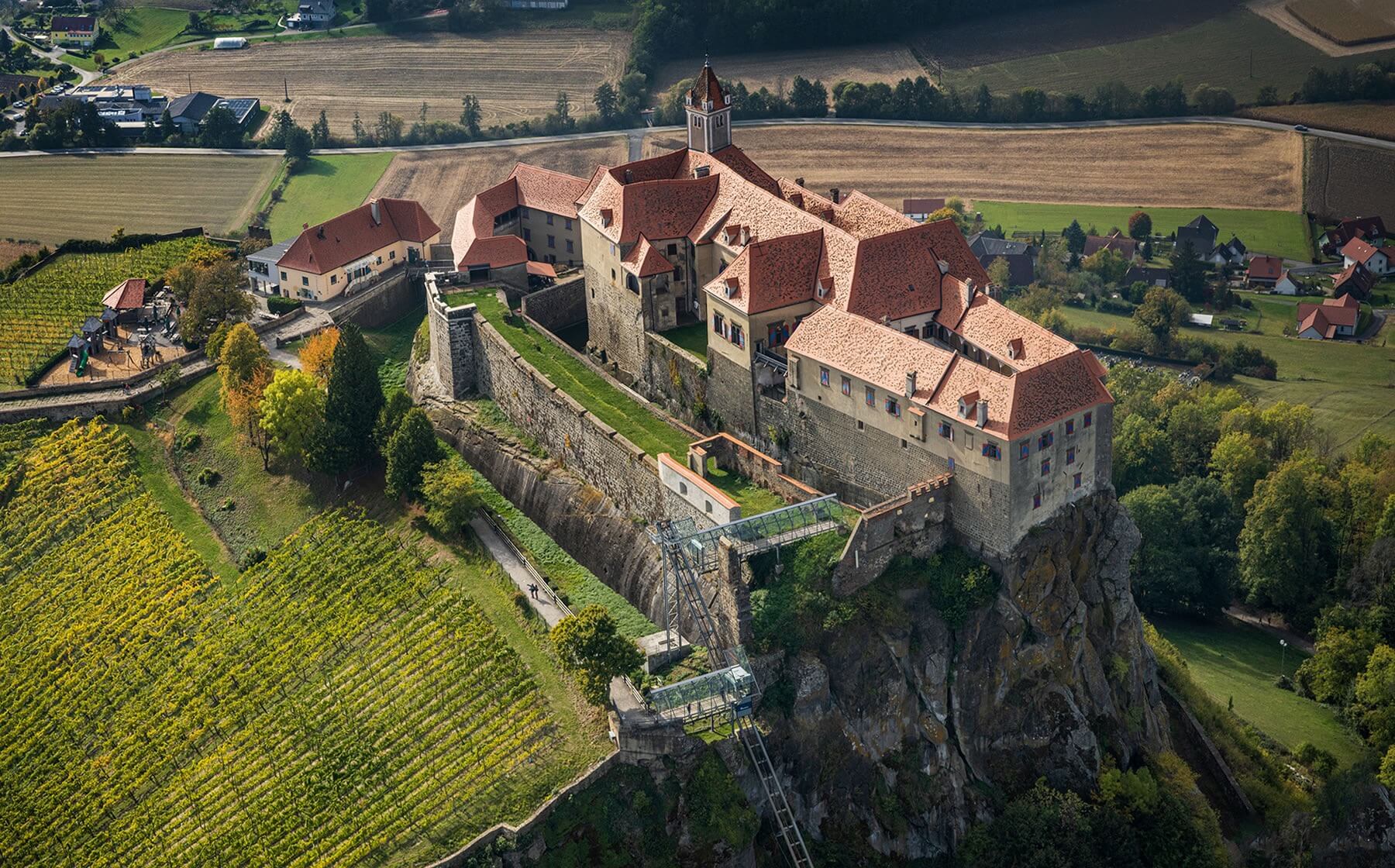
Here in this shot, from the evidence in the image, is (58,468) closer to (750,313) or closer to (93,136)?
(750,313)

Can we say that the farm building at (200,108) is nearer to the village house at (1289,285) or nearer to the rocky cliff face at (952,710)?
the village house at (1289,285)

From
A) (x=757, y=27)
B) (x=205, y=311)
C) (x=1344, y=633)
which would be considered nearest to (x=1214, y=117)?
(x=757, y=27)

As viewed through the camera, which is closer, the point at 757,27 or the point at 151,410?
the point at 151,410

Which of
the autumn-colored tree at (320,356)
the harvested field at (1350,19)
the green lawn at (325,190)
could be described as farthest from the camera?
the harvested field at (1350,19)

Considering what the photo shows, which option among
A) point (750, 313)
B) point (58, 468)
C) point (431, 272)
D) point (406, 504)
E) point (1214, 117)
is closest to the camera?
point (750, 313)

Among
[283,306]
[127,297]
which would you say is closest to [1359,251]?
[283,306]

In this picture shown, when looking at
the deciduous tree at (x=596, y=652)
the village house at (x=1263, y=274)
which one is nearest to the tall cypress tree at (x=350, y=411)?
the deciduous tree at (x=596, y=652)

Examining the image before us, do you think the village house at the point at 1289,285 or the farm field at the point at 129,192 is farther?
the village house at the point at 1289,285

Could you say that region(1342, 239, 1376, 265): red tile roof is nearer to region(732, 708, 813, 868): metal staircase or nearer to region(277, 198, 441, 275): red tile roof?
region(277, 198, 441, 275): red tile roof
